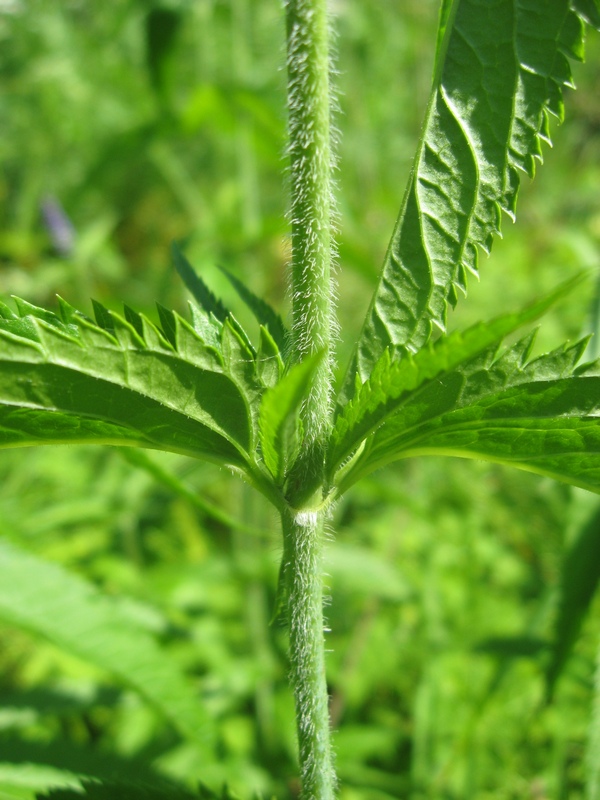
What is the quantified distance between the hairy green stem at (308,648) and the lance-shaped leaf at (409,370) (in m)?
0.05

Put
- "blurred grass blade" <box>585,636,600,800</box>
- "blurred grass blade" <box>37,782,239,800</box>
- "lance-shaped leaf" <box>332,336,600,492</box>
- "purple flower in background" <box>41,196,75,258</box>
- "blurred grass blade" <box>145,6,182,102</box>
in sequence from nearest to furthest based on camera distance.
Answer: "lance-shaped leaf" <box>332,336,600,492</box>
"blurred grass blade" <box>37,782,239,800</box>
"blurred grass blade" <box>585,636,600,800</box>
"blurred grass blade" <box>145,6,182,102</box>
"purple flower in background" <box>41,196,75,258</box>

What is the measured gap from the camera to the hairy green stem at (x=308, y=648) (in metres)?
0.53

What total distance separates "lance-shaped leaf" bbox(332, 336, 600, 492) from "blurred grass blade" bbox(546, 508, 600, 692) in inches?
15.2

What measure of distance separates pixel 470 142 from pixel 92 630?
0.70 metres

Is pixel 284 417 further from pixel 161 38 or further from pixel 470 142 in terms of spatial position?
pixel 161 38

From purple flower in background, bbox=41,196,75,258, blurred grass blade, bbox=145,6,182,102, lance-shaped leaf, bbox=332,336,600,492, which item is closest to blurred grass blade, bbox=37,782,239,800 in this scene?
lance-shaped leaf, bbox=332,336,600,492

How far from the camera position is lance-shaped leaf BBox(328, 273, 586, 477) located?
356mm

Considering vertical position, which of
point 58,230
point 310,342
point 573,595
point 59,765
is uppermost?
point 58,230

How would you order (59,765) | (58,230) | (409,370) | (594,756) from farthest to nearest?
(58,230) → (59,765) → (594,756) → (409,370)

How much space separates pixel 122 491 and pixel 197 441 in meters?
1.21

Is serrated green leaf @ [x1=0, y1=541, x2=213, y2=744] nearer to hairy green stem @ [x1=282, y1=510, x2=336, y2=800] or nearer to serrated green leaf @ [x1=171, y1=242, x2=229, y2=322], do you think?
hairy green stem @ [x1=282, y1=510, x2=336, y2=800]

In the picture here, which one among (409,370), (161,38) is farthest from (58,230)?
(409,370)

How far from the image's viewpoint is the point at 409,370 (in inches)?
16.2

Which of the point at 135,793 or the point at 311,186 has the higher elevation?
the point at 311,186
